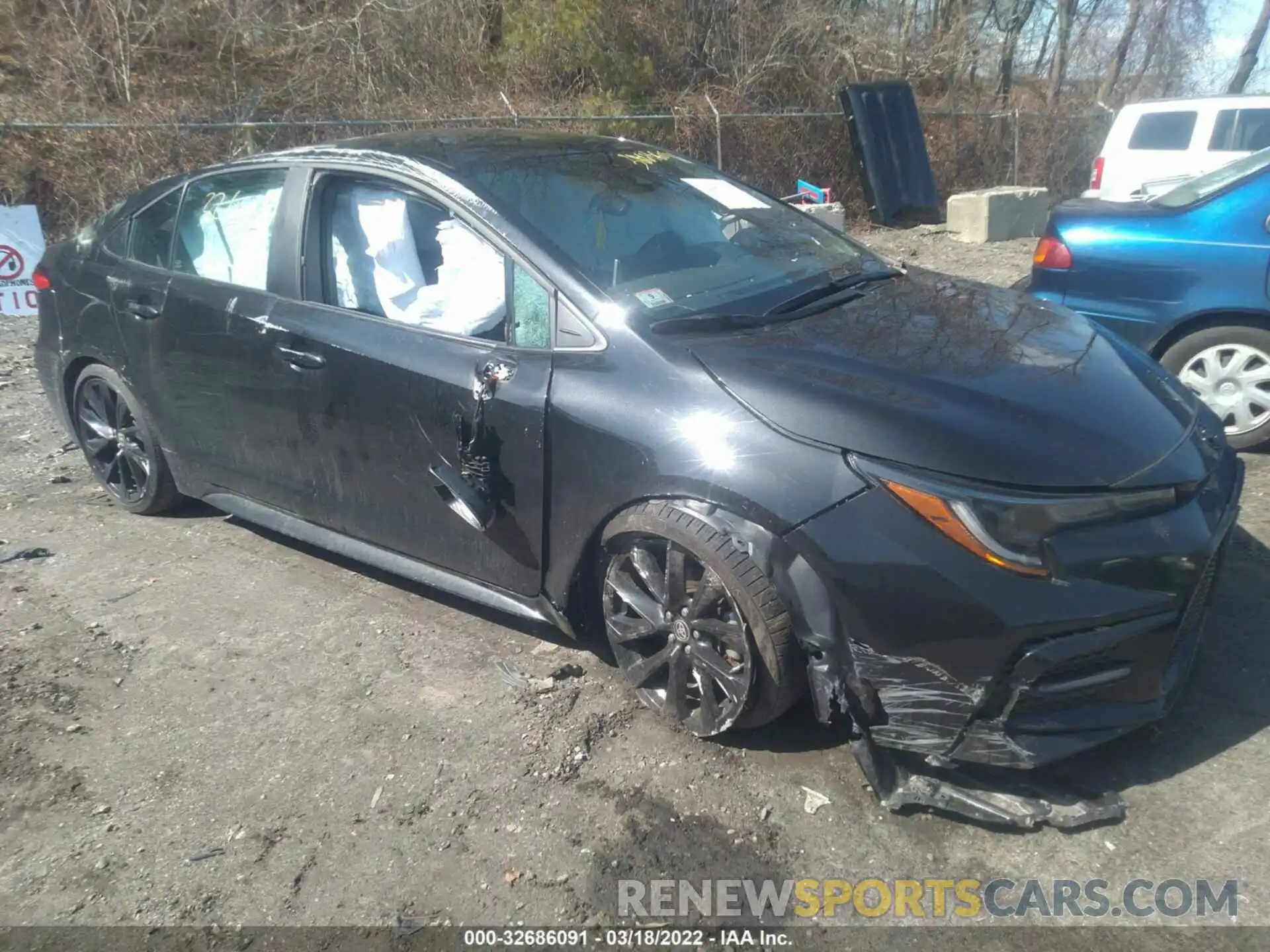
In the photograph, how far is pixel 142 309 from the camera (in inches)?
179

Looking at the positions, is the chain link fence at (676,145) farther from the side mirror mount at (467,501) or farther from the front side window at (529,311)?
the side mirror mount at (467,501)

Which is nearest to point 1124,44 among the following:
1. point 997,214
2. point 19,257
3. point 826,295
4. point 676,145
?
point 997,214

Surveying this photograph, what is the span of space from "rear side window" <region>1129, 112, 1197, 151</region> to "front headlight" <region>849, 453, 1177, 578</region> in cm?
1192

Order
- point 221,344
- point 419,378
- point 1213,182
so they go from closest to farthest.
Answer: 1. point 419,378
2. point 221,344
3. point 1213,182

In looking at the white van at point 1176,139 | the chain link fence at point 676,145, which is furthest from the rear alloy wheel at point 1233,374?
the white van at point 1176,139

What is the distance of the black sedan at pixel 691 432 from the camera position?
8.86ft

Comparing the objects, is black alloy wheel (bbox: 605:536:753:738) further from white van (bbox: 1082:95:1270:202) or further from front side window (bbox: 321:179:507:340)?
white van (bbox: 1082:95:1270:202)

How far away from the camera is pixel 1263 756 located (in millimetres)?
3014

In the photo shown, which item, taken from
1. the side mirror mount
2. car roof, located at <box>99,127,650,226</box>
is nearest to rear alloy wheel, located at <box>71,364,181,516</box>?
car roof, located at <box>99,127,650,226</box>

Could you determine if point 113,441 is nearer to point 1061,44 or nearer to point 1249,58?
point 1061,44

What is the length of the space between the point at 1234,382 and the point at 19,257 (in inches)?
390

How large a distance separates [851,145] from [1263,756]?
48.2 ft

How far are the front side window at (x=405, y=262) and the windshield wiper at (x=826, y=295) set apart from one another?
95 cm

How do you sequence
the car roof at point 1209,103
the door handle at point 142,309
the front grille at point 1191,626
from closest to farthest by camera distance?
the front grille at point 1191,626 → the door handle at point 142,309 → the car roof at point 1209,103
